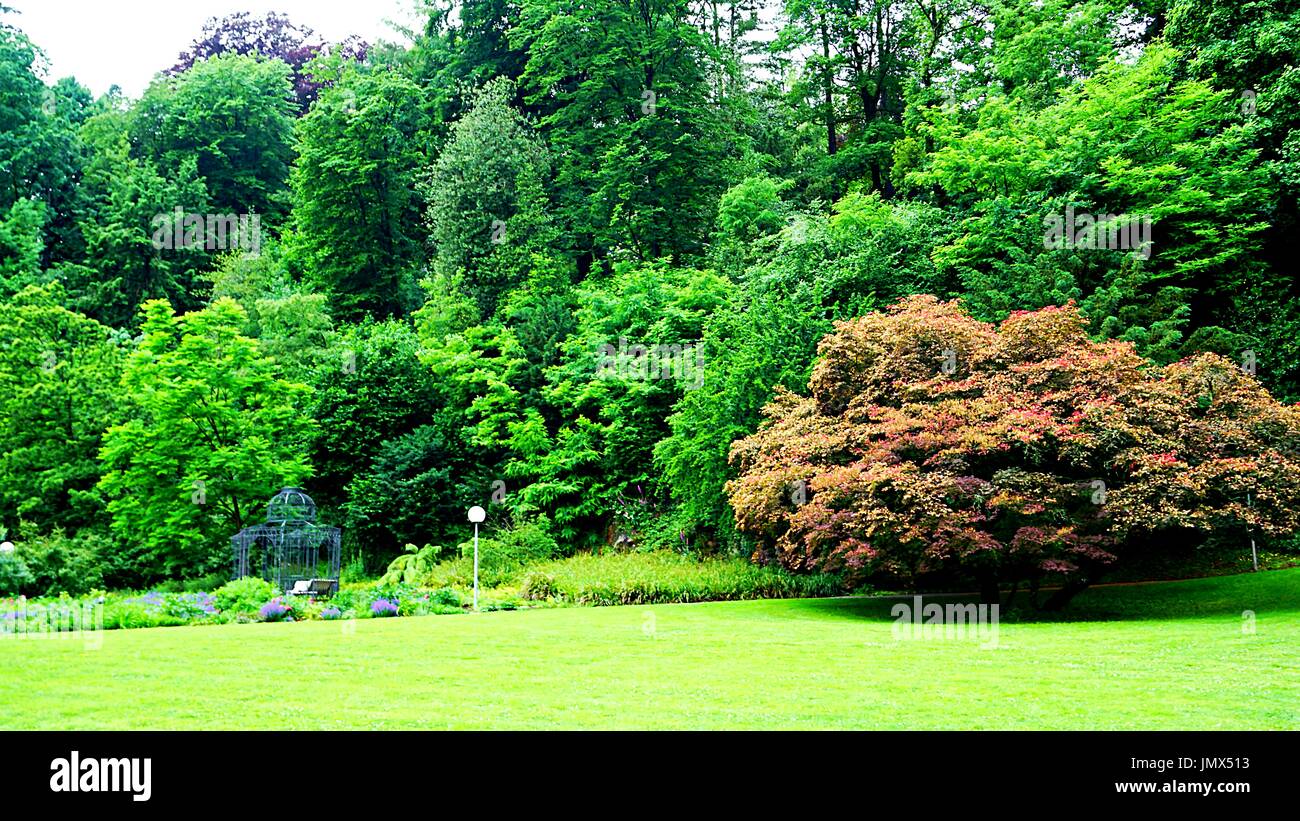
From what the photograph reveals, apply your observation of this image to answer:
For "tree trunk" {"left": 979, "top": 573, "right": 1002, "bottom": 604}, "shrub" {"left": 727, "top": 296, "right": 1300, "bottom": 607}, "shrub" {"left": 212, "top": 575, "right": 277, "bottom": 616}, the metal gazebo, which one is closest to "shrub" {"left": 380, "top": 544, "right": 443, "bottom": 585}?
the metal gazebo

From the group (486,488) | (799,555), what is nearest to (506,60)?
(486,488)

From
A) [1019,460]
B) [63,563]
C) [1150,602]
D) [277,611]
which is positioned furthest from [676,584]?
[63,563]

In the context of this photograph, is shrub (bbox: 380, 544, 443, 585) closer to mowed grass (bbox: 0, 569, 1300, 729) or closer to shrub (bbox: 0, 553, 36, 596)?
shrub (bbox: 0, 553, 36, 596)

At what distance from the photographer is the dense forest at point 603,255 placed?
22.4m

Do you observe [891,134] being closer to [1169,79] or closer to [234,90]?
[1169,79]

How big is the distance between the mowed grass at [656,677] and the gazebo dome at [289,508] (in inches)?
306

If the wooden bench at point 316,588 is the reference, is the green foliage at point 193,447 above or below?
above

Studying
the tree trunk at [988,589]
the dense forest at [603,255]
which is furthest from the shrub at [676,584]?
the tree trunk at [988,589]

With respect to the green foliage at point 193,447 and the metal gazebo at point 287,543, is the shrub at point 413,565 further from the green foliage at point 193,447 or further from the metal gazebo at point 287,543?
the green foliage at point 193,447

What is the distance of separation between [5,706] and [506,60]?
32.7 m

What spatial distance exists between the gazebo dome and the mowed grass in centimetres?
777

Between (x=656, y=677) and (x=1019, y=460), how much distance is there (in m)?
8.76

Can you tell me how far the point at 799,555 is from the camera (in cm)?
1709

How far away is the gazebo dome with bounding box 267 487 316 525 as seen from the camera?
2247 cm
